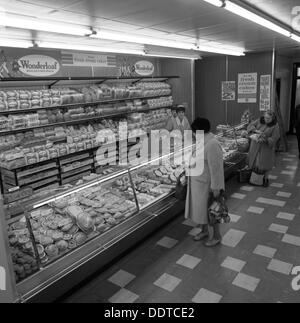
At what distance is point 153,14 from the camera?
3443mm

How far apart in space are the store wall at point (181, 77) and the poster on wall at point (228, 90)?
1.15 meters

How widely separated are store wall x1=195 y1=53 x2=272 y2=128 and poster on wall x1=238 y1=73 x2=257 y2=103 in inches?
4.8

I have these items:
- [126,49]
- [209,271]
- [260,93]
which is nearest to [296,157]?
[260,93]

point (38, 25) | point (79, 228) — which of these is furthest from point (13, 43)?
point (79, 228)

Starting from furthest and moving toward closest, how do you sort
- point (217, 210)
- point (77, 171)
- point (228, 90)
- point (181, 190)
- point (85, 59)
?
point (228, 90), point (77, 171), point (85, 59), point (181, 190), point (217, 210)

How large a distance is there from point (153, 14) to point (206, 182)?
2.18 meters

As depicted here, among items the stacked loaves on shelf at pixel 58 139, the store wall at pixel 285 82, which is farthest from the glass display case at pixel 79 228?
the store wall at pixel 285 82

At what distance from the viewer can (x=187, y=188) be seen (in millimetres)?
4074

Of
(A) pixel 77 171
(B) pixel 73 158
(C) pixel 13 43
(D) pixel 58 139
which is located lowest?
(A) pixel 77 171

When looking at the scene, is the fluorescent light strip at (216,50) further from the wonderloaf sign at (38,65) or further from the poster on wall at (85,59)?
the wonderloaf sign at (38,65)

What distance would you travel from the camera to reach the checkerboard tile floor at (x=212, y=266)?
3070 millimetres

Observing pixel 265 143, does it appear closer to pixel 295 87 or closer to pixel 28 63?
pixel 28 63

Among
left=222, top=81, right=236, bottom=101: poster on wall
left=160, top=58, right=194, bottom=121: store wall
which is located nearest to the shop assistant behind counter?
left=160, top=58, right=194, bottom=121: store wall

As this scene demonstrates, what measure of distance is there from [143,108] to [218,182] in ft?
14.7
